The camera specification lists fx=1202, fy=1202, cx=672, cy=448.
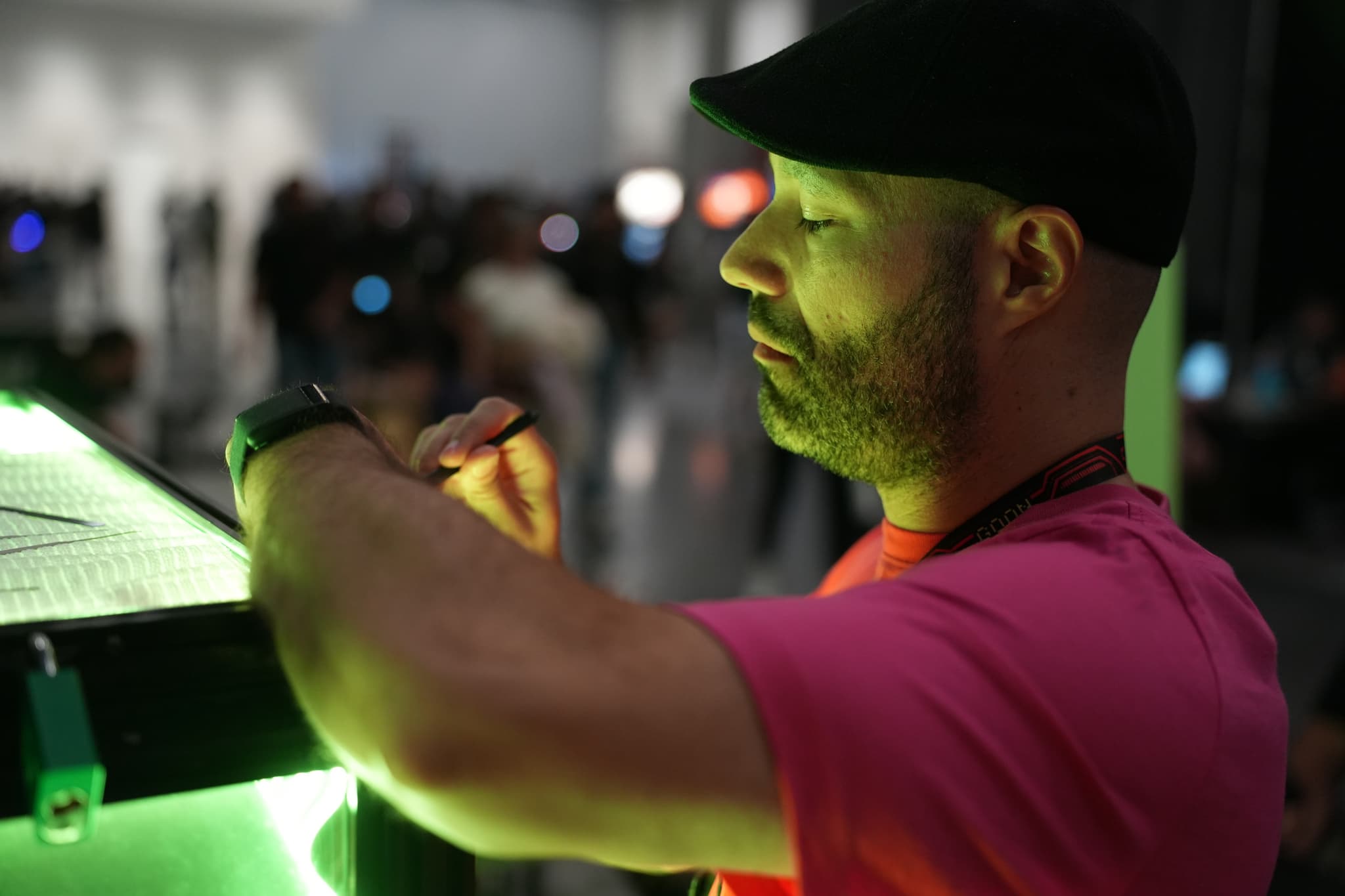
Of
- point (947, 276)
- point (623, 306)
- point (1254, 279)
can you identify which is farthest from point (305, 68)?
point (947, 276)

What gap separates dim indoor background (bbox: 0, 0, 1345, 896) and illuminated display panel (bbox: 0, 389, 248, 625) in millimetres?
975

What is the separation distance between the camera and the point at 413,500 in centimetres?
62

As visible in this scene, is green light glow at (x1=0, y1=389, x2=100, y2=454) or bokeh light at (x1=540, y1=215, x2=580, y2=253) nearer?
green light glow at (x1=0, y1=389, x2=100, y2=454)

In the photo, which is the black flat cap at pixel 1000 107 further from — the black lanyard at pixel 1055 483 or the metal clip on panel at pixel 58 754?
the metal clip on panel at pixel 58 754

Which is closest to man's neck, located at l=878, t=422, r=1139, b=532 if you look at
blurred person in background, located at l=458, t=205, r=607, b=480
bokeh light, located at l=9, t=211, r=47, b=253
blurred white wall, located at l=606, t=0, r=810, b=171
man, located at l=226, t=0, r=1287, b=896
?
man, located at l=226, t=0, r=1287, b=896

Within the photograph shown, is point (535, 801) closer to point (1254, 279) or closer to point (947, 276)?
point (947, 276)

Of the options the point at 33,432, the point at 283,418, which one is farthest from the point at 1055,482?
the point at 33,432

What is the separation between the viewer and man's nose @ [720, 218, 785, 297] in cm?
89

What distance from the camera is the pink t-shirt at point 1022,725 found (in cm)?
58

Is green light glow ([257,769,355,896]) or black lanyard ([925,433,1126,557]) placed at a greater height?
black lanyard ([925,433,1126,557])

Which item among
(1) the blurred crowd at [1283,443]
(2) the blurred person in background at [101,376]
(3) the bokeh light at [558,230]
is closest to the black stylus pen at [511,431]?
(2) the blurred person in background at [101,376]

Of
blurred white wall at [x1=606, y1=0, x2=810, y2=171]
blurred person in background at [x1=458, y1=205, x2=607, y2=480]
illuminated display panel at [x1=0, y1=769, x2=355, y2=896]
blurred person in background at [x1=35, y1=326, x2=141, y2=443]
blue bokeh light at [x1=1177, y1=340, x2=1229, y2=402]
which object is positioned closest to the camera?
illuminated display panel at [x1=0, y1=769, x2=355, y2=896]

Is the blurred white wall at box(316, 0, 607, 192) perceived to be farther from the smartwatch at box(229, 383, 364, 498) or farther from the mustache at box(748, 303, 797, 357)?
the smartwatch at box(229, 383, 364, 498)

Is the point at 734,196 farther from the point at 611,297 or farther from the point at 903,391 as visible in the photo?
the point at 903,391
